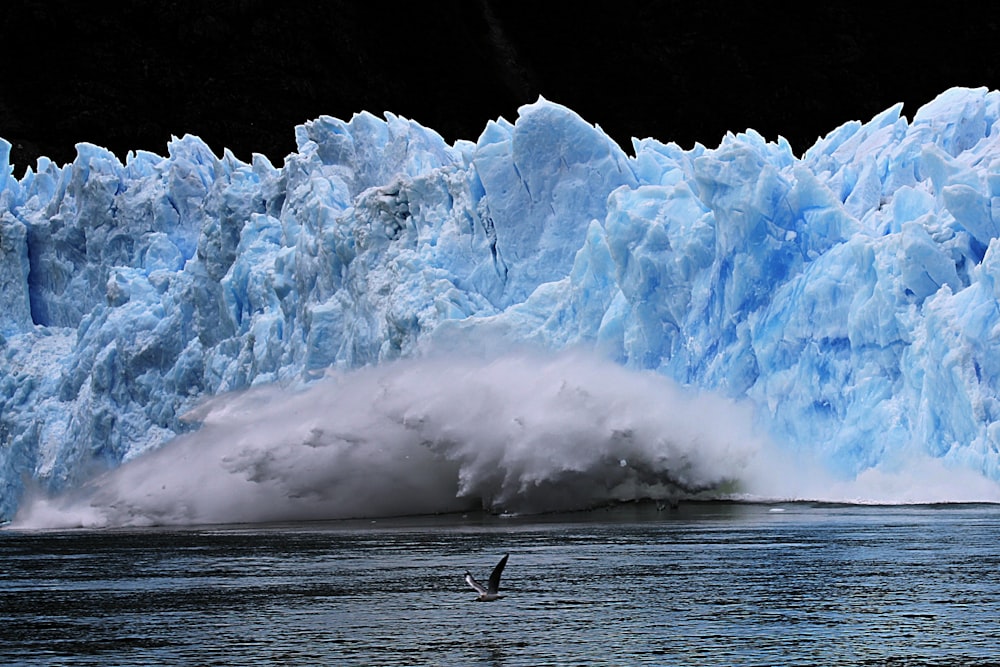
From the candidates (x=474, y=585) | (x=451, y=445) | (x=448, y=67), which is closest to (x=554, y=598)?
(x=474, y=585)

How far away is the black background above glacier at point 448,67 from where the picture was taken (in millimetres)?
93438

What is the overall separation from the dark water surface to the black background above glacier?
222 feet

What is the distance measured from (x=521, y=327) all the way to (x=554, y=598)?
18.0 meters

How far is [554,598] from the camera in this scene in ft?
58.9

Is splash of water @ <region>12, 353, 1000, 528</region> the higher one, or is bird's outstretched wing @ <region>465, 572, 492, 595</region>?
splash of water @ <region>12, 353, 1000, 528</region>

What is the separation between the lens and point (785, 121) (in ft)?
317

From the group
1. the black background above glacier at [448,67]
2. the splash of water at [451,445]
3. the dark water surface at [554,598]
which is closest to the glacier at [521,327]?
the splash of water at [451,445]

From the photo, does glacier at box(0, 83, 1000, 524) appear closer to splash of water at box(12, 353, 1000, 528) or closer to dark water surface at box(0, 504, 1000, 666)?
splash of water at box(12, 353, 1000, 528)

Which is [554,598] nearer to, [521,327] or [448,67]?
[521,327]

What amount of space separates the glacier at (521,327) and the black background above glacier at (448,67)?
151 feet

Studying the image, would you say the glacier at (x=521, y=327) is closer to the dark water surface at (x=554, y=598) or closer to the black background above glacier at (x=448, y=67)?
the dark water surface at (x=554, y=598)

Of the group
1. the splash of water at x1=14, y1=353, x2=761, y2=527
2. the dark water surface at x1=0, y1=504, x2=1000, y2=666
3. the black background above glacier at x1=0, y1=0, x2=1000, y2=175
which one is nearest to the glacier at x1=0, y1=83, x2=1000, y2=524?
the splash of water at x1=14, y1=353, x2=761, y2=527

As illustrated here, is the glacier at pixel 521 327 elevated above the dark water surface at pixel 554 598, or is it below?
above

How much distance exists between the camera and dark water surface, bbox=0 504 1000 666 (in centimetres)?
1437
